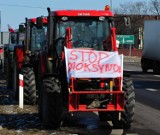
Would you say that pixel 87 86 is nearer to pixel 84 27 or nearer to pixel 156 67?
pixel 84 27

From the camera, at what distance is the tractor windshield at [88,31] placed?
12.2m

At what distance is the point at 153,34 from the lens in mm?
36719

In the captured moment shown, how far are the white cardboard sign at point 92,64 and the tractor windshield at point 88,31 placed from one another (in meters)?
1.14

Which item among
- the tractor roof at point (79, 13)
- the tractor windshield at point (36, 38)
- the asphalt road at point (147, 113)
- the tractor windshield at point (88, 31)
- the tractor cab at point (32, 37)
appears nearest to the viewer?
the asphalt road at point (147, 113)

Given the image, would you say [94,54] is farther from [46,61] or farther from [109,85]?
[46,61]

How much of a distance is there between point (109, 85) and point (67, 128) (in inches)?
53.6

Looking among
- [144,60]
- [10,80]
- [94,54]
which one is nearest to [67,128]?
[94,54]

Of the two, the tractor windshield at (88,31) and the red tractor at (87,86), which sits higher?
the tractor windshield at (88,31)

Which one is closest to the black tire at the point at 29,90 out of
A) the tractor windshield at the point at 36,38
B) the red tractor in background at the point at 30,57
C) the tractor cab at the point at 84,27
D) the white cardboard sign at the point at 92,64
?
the red tractor in background at the point at 30,57

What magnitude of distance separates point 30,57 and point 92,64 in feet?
20.6

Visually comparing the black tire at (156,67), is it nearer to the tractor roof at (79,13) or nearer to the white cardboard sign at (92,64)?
the tractor roof at (79,13)

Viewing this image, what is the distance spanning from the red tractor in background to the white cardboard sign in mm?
4054

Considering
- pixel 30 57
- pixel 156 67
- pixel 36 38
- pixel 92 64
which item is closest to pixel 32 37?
pixel 36 38

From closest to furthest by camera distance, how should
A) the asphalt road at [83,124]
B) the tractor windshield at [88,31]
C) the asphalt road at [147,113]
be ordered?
the asphalt road at [83,124], the asphalt road at [147,113], the tractor windshield at [88,31]
